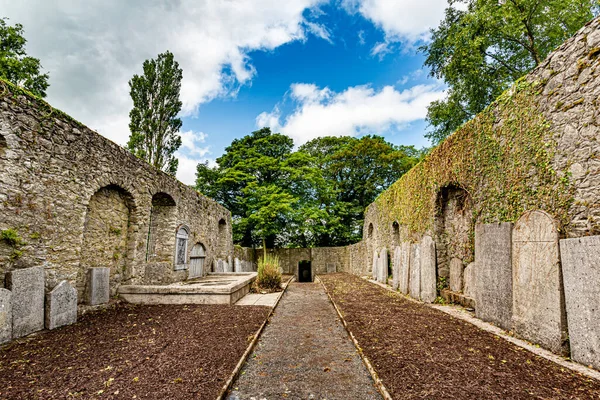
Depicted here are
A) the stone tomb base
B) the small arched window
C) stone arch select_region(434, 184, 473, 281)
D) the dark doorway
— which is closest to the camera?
the stone tomb base

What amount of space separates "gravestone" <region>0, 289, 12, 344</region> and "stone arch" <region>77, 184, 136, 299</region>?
5.23 ft

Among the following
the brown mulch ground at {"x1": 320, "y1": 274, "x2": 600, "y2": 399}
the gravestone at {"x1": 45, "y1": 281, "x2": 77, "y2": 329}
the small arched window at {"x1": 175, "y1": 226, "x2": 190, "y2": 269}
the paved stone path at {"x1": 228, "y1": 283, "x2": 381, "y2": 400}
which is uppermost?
the small arched window at {"x1": 175, "y1": 226, "x2": 190, "y2": 269}

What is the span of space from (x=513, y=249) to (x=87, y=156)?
7.10 m

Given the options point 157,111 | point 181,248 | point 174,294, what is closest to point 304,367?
point 174,294

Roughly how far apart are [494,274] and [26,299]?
6567 millimetres

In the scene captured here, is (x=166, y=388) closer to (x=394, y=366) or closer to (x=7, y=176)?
(x=394, y=366)

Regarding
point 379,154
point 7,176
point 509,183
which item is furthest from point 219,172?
point 509,183

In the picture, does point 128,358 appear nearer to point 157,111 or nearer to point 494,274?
point 494,274

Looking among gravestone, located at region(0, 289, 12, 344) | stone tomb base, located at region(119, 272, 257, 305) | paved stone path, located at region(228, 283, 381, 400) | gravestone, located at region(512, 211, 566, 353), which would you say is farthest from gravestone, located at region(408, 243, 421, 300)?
gravestone, located at region(0, 289, 12, 344)

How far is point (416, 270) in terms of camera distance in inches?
278

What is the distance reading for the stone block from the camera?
627cm

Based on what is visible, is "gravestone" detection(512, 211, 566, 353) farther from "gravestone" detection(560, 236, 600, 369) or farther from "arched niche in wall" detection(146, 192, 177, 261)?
"arched niche in wall" detection(146, 192, 177, 261)

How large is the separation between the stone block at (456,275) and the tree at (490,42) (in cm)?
867

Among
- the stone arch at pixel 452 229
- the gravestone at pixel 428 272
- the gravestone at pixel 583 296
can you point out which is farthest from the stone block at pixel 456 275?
the gravestone at pixel 583 296
